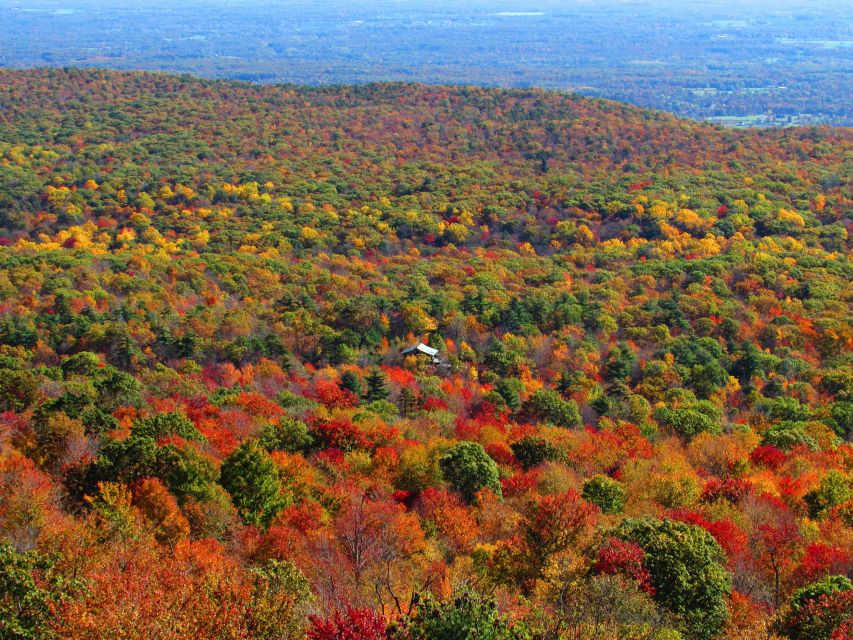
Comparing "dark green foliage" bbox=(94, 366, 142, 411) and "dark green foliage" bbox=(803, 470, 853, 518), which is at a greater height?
"dark green foliage" bbox=(803, 470, 853, 518)

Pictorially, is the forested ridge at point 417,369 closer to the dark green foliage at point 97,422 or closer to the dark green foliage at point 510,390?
the dark green foliage at point 97,422

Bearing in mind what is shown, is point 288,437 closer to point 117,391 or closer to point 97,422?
point 97,422

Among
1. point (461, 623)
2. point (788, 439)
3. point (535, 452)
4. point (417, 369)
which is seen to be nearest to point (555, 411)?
point (535, 452)

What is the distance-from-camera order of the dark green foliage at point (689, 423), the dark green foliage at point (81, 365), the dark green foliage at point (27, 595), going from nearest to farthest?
the dark green foliage at point (27, 595), the dark green foliage at point (689, 423), the dark green foliage at point (81, 365)

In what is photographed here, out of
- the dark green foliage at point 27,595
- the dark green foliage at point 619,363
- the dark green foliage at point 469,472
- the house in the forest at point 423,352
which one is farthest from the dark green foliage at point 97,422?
the dark green foliage at point 619,363

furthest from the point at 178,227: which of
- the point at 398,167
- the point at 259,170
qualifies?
the point at 398,167

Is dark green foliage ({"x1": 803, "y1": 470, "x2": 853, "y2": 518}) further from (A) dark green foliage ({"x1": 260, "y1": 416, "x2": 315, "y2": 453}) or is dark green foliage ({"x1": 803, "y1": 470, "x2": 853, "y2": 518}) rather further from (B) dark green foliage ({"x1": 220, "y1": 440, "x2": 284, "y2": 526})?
(A) dark green foliage ({"x1": 260, "y1": 416, "x2": 315, "y2": 453})

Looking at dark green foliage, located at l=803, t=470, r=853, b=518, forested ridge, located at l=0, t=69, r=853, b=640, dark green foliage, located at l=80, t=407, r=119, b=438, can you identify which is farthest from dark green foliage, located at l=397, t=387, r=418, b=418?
dark green foliage, located at l=803, t=470, r=853, b=518

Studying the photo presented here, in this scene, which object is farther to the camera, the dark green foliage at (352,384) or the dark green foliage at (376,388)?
the dark green foliage at (352,384)
